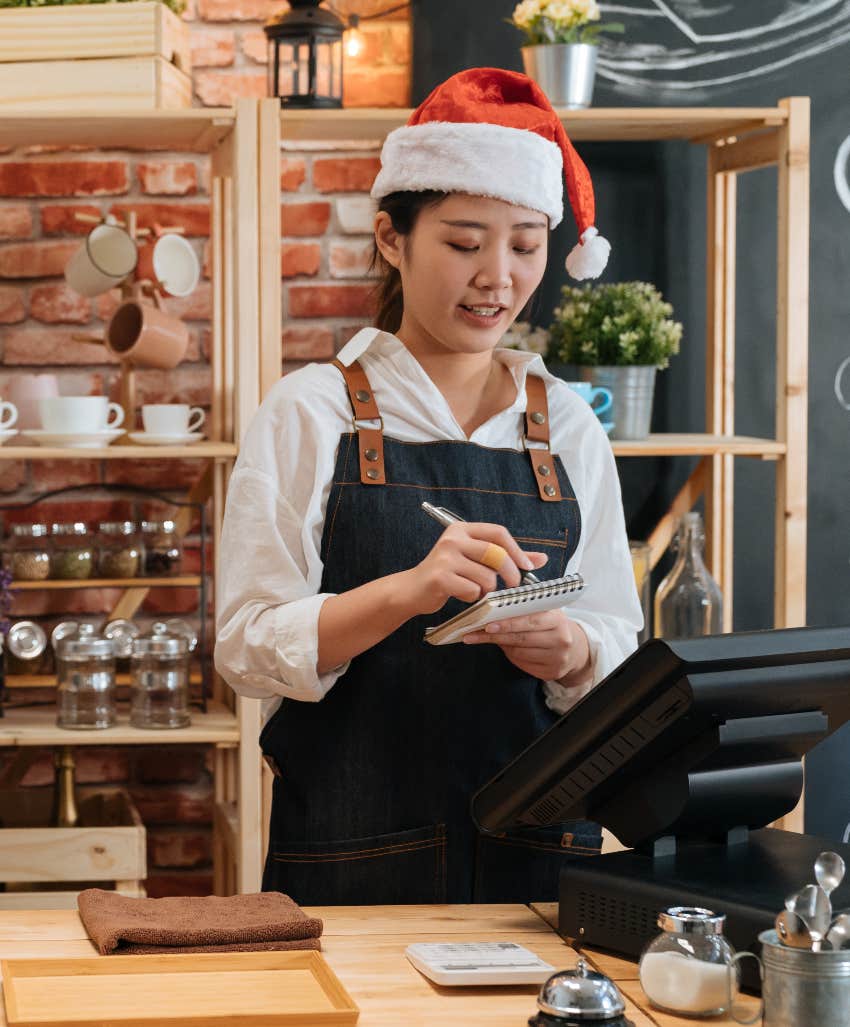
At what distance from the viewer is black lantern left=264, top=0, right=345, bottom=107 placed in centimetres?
253

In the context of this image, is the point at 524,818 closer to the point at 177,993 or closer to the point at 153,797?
the point at 177,993

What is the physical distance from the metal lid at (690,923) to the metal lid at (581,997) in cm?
8

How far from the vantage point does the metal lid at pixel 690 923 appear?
3.37 feet

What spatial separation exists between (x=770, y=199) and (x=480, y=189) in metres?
1.34

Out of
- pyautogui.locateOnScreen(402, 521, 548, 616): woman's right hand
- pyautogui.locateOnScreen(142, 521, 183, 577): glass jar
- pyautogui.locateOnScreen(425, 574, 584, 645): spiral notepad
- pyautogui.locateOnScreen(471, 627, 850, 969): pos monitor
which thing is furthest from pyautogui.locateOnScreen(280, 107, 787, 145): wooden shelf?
pyautogui.locateOnScreen(471, 627, 850, 969): pos monitor

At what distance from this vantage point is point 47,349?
2.83 m

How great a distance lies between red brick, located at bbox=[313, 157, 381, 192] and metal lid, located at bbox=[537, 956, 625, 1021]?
6.98 feet

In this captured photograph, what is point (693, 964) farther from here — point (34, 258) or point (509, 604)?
point (34, 258)

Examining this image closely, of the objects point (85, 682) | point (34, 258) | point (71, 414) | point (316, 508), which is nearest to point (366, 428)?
point (316, 508)

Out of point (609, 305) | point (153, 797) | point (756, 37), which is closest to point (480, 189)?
point (609, 305)

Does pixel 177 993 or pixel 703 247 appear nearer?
pixel 177 993

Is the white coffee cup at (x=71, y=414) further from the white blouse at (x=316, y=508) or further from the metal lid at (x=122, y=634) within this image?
the white blouse at (x=316, y=508)

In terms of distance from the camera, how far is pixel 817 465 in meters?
2.84

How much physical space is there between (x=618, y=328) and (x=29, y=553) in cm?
114
